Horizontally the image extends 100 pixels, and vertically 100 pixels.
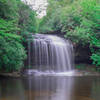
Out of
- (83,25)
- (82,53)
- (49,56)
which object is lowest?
(49,56)

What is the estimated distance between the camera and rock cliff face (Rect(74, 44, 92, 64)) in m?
19.1

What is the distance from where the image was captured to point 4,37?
11273 mm

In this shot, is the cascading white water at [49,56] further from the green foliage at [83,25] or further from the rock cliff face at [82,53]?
the green foliage at [83,25]

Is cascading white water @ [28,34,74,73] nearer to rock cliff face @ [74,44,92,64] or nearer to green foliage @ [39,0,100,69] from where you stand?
rock cliff face @ [74,44,92,64]

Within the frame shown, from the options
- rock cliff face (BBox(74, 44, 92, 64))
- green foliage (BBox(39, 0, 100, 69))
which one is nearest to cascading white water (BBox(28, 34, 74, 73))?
rock cliff face (BBox(74, 44, 92, 64))

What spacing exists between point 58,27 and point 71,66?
5.66m

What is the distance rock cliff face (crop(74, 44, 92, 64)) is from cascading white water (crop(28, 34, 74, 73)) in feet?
2.35

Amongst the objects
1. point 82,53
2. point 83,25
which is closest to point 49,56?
point 82,53

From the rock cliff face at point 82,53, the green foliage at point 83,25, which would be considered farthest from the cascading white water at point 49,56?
the green foliage at point 83,25

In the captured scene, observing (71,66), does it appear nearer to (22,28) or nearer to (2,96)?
(22,28)

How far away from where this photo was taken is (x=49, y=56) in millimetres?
18406

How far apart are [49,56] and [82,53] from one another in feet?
12.2

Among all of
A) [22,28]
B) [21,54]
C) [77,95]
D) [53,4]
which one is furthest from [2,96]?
[53,4]

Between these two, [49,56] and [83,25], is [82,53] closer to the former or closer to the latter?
[83,25]
